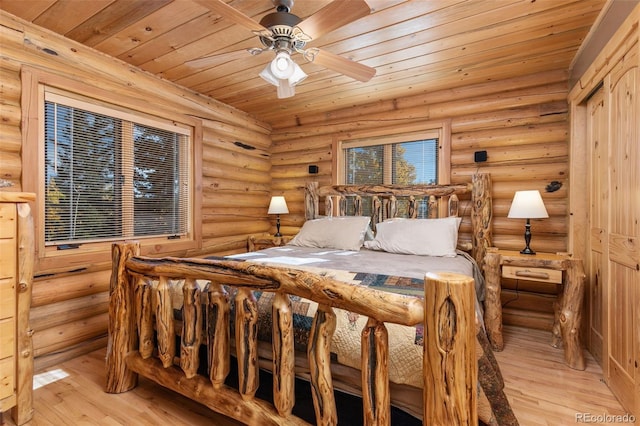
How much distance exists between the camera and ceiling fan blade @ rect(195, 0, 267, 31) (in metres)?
1.56

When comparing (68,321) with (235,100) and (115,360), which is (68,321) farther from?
(235,100)

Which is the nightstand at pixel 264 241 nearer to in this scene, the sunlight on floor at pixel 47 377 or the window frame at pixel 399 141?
the window frame at pixel 399 141

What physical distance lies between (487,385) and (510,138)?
277cm

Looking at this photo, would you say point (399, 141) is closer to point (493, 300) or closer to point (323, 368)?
point (493, 300)

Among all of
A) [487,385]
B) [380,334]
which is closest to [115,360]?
[380,334]

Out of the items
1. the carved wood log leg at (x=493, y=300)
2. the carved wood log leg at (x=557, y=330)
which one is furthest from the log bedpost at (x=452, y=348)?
the carved wood log leg at (x=557, y=330)

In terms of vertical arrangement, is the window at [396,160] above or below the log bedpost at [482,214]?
above

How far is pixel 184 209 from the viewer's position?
11.6 feet

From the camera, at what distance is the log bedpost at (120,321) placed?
6.31 ft

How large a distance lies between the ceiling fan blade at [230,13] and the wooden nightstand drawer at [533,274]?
106 inches

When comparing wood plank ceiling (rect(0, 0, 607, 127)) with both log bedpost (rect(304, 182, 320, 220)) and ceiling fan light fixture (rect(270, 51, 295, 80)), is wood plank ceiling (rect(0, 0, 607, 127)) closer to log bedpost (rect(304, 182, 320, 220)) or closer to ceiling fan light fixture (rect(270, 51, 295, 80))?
ceiling fan light fixture (rect(270, 51, 295, 80))

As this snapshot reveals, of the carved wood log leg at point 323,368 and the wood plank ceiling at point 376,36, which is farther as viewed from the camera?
the wood plank ceiling at point 376,36

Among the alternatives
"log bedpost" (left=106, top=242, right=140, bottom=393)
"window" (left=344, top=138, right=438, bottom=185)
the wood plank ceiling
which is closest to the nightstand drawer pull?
"window" (left=344, top=138, right=438, bottom=185)

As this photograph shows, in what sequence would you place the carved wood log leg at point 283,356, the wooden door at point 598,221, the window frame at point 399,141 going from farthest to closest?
the window frame at point 399,141, the wooden door at point 598,221, the carved wood log leg at point 283,356
